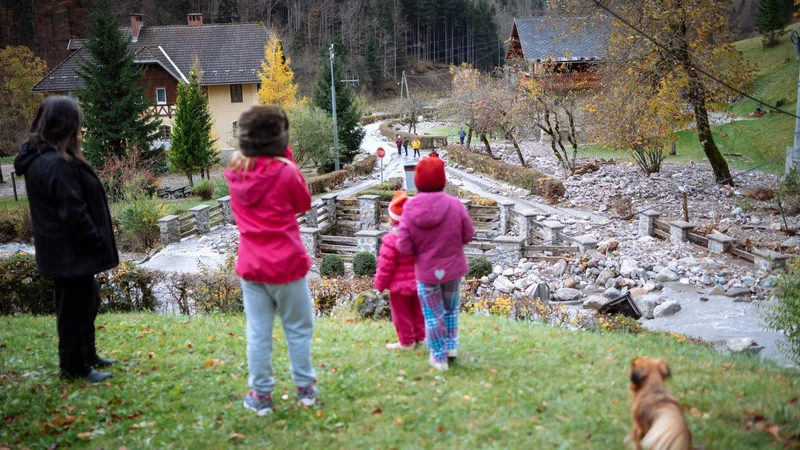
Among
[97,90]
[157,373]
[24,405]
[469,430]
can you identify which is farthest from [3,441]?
[97,90]

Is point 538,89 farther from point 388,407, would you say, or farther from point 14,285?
point 388,407

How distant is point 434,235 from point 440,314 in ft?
2.06

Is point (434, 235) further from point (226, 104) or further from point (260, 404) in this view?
point (226, 104)

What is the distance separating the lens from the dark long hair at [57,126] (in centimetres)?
440

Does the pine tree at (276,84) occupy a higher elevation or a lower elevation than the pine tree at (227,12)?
lower

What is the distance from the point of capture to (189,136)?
29750 millimetres

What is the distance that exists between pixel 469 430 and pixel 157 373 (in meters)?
2.77

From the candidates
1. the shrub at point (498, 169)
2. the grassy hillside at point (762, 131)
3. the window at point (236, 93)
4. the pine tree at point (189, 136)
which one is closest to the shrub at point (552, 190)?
the shrub at point (498, 169)

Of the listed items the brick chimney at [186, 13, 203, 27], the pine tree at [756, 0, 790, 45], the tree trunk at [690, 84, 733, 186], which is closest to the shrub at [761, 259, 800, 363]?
the tree trunk at [690, 84, 733, 186]

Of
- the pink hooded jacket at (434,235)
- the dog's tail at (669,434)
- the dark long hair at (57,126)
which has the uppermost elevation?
the dark long hair at (57,126)

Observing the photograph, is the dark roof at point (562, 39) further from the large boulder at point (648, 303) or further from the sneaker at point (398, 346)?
the sneaker at point (398, 346)

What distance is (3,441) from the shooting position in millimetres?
3969

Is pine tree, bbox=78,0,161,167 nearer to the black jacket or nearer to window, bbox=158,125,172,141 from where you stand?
window, bbox=158,125,172,141

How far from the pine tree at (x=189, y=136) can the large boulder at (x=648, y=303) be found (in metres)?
24.1
